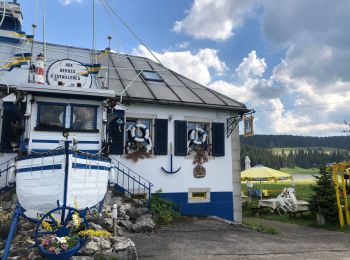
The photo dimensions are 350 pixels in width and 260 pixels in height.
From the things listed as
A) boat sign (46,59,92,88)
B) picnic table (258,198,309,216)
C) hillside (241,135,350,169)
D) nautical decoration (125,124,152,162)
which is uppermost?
hillside (241,135,350,169)

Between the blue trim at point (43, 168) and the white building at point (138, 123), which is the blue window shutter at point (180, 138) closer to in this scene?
the white building at point (138, 123)

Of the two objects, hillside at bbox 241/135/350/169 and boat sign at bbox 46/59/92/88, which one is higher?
hillside at bbox 241/135/350/169

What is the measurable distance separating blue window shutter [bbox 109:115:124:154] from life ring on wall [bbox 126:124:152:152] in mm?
440

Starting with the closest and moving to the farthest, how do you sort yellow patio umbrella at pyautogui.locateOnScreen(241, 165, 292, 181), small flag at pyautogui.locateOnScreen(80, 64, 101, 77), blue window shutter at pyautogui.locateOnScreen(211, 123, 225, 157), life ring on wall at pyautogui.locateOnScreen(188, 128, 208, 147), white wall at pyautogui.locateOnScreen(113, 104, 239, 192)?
small flag at pyautogui.locateOnScreen(80, 64, 101, 77) → white wall at pyautogui.locateOnScreen(113, 104, 239, 192) → life ring on wall at pyautogui.locateOnScreen(188, 128, 208, 147) → blue window shutter at pyautogui.locateOnScreen(211, 123, 225, 157) → yellow patio umbrella at pyautogui.locateOnScreen(241, 165, 292, 181)

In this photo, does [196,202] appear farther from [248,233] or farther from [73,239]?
[73,239]

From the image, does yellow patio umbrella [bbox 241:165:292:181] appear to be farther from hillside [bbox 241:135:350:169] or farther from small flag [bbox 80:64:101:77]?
hillside [bbox 241:135:350:169]

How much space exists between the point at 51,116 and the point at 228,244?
6859 mm

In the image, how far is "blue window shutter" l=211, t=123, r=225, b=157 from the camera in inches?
570

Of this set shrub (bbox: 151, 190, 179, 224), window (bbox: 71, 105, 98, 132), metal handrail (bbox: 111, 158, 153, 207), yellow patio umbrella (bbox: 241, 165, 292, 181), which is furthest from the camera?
yellow patio umbrella (bbox: 241, 165, 292, 181)

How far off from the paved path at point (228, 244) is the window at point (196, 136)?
3.59m

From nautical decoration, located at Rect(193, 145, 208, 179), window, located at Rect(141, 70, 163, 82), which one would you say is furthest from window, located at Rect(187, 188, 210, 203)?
window, located at Rect(141, 70, 163, 82)

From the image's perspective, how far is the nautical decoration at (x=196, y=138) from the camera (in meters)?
14.2

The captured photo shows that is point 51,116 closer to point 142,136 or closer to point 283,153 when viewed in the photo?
point 142,136

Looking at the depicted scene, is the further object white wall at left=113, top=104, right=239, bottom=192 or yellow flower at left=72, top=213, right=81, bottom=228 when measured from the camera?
white wall at left=113, top=104, right=239, bottom=192
